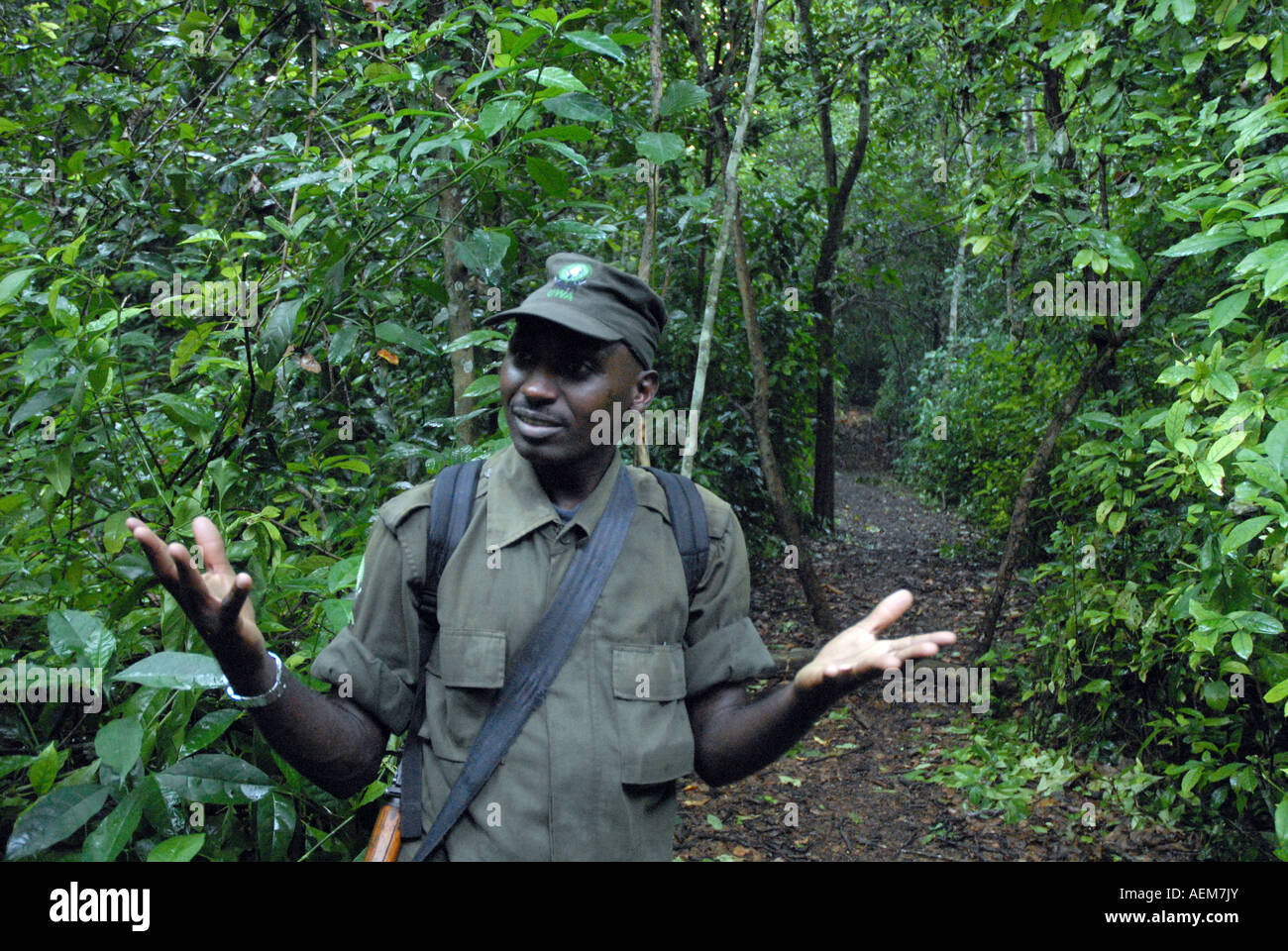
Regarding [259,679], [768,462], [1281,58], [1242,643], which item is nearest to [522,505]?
[259,679]

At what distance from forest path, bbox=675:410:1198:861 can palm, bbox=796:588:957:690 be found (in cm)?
293

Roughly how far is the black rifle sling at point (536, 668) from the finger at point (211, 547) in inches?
20.9

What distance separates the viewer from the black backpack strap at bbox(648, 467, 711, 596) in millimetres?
1896

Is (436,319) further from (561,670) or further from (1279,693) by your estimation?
(1279,693)

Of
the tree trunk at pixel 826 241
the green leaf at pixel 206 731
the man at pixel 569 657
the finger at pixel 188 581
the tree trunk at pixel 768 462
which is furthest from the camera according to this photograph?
the tree trunk at pixel 826 241

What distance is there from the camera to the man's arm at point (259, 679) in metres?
1.45

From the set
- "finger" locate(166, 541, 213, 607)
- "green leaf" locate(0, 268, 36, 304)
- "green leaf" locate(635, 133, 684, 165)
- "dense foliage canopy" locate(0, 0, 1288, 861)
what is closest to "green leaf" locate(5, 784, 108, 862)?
"dense foliage canopy" locate(0, 0, 1288, 861)

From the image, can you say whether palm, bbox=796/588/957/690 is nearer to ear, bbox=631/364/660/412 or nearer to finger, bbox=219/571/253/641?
ear, bbox=631/364/660/412

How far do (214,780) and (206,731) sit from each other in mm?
111

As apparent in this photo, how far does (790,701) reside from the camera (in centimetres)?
171

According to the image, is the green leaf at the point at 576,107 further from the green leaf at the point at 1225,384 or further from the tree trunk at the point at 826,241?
the tree trunk at the point at 826,241

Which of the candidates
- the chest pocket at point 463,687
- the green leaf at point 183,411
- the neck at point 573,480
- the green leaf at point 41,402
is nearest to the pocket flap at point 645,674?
the chest pocket at point 463,687
